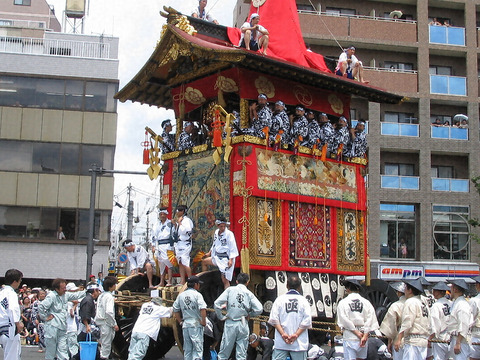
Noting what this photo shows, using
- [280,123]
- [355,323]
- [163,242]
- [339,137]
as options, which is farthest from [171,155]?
[355,323]

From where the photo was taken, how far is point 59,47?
1389 inches

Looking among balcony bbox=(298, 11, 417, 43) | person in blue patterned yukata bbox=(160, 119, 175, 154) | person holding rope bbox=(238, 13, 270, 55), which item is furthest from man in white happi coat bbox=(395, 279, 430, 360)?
balcony bbox=(298, 11, 417, 43)

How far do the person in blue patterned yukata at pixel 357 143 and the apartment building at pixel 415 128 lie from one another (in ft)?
56.6

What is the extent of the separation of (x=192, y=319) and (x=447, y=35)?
28.8 meters

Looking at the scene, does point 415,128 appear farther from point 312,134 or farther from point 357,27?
point 312,134

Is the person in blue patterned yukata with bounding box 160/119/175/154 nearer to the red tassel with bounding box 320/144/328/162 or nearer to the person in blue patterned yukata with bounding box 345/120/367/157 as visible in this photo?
the red tassel with bounding box 320/144/328/162

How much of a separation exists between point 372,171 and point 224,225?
2149 centimetres

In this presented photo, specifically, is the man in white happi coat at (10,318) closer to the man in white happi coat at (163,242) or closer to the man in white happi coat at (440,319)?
the man in white happi coat at (163,242)

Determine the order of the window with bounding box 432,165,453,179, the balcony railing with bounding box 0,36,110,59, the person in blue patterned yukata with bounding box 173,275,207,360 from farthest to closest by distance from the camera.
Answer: the window with bounding box 432,165,453,179 < the balcony railing with bounding box 0,36,110,59 < the person in blue patterned yukata with bounding box 173,275,207,360

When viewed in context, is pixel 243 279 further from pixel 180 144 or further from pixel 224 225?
pixel 180 144

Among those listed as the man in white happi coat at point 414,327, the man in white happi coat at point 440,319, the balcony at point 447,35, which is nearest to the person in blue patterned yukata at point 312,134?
the man in white happi coat at point 440,319

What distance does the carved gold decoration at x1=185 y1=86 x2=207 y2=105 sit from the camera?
15984 millimetres

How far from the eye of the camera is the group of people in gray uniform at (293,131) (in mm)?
14312

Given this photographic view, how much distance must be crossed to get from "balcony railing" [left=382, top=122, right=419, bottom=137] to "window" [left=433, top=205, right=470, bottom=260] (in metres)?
4.02
